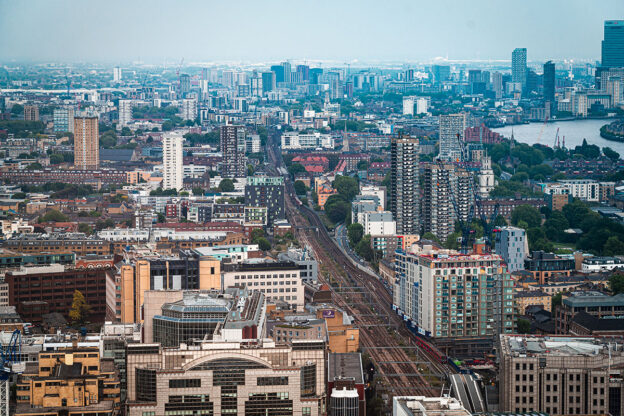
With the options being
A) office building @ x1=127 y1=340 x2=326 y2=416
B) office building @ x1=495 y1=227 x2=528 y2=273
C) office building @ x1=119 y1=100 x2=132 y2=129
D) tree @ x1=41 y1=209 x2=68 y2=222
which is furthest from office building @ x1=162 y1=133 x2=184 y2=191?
office building @ x1=127 y1=340 x2=326 y2=416

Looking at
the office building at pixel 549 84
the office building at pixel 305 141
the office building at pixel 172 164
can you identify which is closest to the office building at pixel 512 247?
the office building at pixel 172 164

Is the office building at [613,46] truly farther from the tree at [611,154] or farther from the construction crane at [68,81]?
the construction crane at [68,81]

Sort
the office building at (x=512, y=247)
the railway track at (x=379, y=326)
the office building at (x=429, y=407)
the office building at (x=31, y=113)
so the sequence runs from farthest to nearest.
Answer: the office building at (x=31, y=113)
the office building at (x=512, y=247)
the railway track at (x=379, y=326)
the office building at (x=429, y=407)

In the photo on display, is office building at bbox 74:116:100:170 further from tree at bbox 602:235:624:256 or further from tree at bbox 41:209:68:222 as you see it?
tree at bbox 602:235:624:256

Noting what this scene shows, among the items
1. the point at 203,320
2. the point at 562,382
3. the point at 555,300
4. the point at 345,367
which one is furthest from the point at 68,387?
the point at 555,300

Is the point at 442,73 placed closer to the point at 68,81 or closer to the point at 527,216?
the point at 68,81

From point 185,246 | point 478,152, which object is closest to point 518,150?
point 478,152
